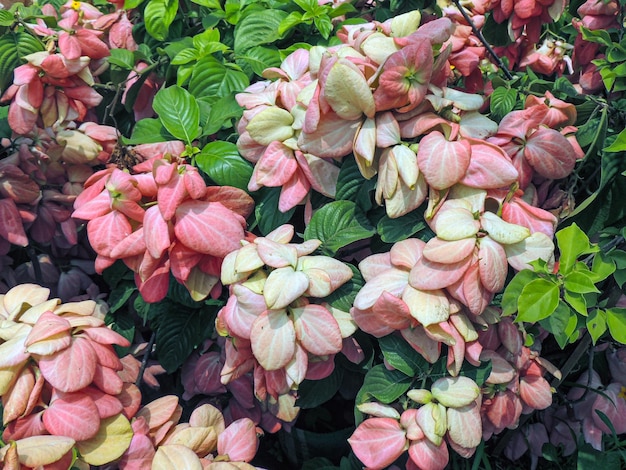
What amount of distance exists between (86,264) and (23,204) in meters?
0.26

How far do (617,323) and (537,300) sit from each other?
18 cm

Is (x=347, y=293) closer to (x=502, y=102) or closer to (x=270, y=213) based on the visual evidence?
(x=270, y=213)

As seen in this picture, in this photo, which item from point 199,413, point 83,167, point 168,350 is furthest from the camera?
point 83,167

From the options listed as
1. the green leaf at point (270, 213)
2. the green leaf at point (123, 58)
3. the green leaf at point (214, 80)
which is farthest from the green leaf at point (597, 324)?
the green leaf at point (123, 58)

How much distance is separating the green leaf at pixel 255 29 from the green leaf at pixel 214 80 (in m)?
0.10

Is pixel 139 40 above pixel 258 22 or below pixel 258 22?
below

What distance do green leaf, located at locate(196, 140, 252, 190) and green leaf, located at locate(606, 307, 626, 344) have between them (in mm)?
607

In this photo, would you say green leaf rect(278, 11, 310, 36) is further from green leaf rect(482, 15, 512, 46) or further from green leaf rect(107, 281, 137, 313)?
green leaf rect(107, 281, 137, 313)

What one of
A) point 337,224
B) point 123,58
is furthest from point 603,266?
point 123,58

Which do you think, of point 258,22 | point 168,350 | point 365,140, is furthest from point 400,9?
point 168,350

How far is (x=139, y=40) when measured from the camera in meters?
1.63

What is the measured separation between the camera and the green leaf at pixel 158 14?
1.48 meters

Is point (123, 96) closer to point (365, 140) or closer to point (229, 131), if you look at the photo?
point (229, 131)

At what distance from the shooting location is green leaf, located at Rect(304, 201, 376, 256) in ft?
3.30
